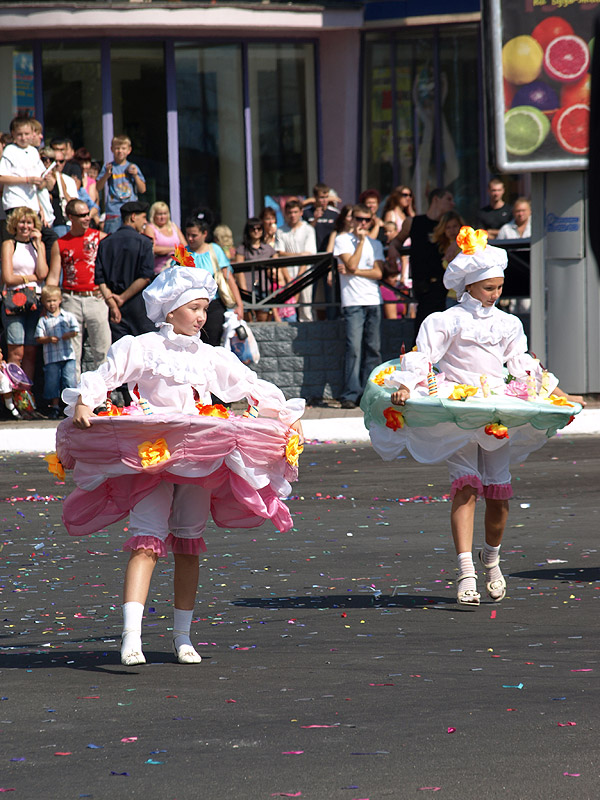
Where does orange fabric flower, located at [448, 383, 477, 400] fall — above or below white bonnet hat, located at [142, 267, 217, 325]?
below

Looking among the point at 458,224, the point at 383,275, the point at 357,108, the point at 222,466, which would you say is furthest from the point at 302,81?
the point at 222,466

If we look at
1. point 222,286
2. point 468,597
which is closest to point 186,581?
point 468,597

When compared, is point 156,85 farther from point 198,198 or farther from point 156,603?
point 156,603

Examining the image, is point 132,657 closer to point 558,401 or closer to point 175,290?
point 175,290

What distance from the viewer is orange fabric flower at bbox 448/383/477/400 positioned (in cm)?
780

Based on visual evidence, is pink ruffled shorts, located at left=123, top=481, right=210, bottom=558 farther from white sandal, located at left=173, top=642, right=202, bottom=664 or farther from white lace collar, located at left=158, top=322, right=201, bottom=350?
white lace collar, located at left=158, top=322, right=201, bottom=350

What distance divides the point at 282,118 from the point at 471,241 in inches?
644

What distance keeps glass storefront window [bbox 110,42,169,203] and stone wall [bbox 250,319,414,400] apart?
5863mm

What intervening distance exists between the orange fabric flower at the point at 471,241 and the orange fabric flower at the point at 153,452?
256cm

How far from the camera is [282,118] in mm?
24062

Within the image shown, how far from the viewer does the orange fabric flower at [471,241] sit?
26.6 ft

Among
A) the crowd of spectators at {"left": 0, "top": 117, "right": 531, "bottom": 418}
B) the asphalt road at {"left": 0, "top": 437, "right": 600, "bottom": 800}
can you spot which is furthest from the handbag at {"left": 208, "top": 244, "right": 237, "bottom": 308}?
the asphalt road at {"left": 0, "top": 437, "right": 600, "bottom": 800}

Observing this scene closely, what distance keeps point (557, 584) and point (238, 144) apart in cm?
1662

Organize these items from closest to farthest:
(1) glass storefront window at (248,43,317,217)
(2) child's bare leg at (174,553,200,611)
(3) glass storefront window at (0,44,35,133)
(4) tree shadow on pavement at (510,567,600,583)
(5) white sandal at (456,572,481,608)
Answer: (2) child's bare leg at (174,553,200,611), (5) white sandal at (456,572,481,608), (4) tree shadow on pavement at (510,567,600,583), (3) glass storefront window at (0,44,35,133), (1) glass storefront window at (248,43,317,217)
